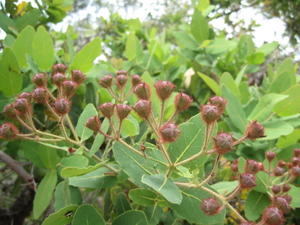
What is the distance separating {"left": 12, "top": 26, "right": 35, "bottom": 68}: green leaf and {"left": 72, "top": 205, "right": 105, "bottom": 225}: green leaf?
97cm

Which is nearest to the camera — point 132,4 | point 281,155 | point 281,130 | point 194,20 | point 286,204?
point 286,204

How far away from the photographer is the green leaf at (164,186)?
45.5 inches

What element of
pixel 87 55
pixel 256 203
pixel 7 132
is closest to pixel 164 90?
pixel 7 132

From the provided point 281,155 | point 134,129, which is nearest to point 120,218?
point 134,129

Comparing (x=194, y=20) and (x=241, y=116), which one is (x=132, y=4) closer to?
(x=194, y=20)

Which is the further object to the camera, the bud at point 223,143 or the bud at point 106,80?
the bud at point 106,80

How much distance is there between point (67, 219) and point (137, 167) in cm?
33

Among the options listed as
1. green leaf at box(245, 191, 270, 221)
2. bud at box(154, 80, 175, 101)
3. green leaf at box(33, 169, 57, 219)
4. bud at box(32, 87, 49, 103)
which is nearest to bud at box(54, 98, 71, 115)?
bud at box(32, 87, 49, 103)

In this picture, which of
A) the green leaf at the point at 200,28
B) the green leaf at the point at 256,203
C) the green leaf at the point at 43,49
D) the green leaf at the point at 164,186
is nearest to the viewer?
the green leaf at the point at 164,186

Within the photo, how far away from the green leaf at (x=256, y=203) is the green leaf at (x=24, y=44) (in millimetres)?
1238

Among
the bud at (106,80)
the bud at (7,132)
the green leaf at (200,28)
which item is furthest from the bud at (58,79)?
the green leaf at (200,28)

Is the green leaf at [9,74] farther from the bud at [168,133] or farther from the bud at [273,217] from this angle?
the bud at [273,217]

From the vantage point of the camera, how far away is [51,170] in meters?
1.74

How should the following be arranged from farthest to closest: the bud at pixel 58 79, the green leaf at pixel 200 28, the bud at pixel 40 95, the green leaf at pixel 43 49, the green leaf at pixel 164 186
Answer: the green leaf at pixel 200 28, the green leaf at pixel 43 49, the bud at pixel 58 79, the bud at pixel 40 95, the green leaf at pixel 164 186
